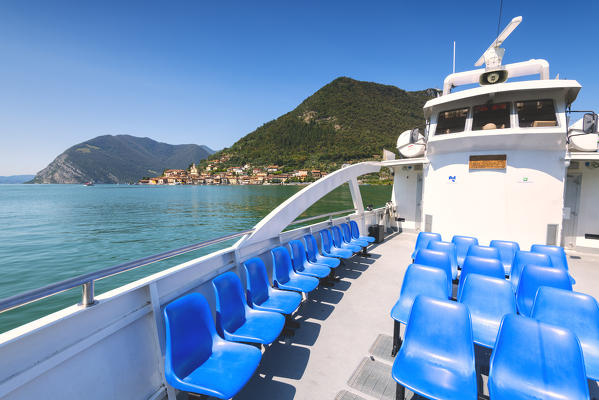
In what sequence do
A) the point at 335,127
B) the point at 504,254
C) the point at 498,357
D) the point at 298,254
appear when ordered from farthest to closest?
the point at 335,127, the point at 504,254, the point at 298,254, the point at 498,357

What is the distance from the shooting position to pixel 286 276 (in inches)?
138

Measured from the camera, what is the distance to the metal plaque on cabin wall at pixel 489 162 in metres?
6.03

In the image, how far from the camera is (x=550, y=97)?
18.8ft

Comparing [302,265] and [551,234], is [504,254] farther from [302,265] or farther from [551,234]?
[302,265]

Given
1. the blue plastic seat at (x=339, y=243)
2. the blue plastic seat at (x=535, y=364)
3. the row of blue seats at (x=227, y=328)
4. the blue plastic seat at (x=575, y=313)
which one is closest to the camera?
the blue plastic seat at (x=535, y=364)

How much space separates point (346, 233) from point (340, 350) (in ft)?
10.7

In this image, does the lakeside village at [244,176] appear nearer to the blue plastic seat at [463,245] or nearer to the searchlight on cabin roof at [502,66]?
the searchlight on cabin roof at [502,66]

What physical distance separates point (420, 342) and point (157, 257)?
87.4 inches

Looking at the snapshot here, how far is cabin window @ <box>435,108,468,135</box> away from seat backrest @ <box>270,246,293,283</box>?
5880mm

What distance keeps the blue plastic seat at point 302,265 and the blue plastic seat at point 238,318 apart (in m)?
1.26

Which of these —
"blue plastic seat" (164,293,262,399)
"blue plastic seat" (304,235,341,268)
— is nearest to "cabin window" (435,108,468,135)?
"blue plastic seat" (304,235,341,268)

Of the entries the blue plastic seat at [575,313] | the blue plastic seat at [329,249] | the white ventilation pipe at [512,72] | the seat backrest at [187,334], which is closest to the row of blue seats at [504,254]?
the blue plastic seat at [575,313]

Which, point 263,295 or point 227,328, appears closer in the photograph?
point 227,328

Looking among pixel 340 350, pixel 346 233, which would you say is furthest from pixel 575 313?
pixel 346 233
